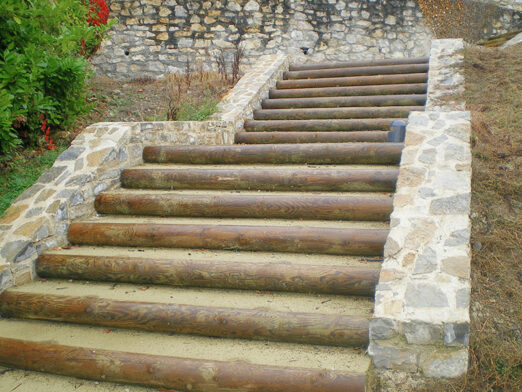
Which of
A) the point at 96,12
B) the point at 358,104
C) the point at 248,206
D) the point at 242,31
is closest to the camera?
the point at 248,206

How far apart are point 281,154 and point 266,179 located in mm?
652

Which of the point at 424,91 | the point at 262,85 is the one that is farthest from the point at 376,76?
the point at 262,85

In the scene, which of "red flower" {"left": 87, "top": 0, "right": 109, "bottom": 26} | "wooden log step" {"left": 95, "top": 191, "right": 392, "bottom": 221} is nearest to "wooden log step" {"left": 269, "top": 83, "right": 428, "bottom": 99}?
"red flower" {"left": 87, "top": 0, "right": 109, "bottom": 26}

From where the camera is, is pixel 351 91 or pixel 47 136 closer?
pixel 47 136

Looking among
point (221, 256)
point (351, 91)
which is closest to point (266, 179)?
point (221, 256)

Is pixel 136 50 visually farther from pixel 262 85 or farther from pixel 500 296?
pixel 500 296

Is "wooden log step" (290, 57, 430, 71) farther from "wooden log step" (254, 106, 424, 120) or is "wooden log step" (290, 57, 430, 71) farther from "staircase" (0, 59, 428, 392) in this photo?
"staircase" (0, 59, 428, 392)

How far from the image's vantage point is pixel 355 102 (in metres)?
6.47

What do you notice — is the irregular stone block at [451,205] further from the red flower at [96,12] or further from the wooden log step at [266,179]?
the red flower at [96,12]

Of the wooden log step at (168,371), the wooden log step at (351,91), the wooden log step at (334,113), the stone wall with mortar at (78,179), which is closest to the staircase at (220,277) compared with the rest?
the wooden log step at (168,371)

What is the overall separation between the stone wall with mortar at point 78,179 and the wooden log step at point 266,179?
0.32 m

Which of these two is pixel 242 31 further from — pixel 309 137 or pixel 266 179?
pixel 266 179

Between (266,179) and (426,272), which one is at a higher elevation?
(266,179)

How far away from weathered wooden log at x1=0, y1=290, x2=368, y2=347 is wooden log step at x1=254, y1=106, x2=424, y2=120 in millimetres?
3851
